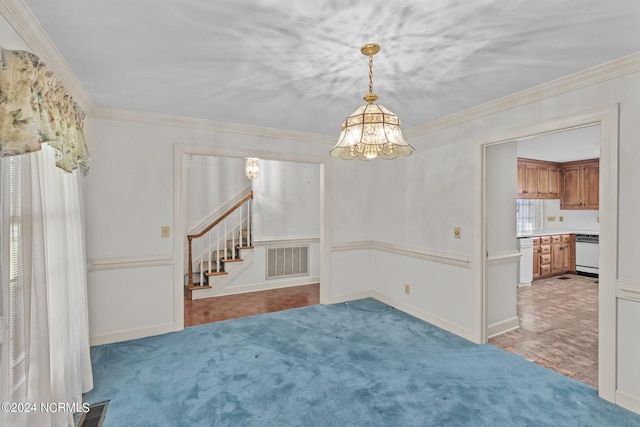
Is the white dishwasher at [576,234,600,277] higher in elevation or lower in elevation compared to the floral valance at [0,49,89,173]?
lower

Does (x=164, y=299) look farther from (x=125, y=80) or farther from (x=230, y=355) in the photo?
(x=125, y=80)

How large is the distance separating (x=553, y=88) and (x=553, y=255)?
4887 mm

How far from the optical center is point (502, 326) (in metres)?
3.48

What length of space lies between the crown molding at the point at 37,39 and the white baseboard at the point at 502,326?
440 cm

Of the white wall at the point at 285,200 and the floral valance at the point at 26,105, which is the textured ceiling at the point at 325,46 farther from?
the white wall at the point at 285,200

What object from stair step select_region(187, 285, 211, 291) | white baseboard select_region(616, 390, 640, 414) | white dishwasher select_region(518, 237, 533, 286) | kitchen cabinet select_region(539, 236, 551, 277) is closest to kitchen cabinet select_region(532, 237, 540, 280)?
kitchen cabinet select_region(539, 236, 551, 277)

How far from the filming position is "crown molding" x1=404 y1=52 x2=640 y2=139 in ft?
7.02

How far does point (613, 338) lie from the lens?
2215mm

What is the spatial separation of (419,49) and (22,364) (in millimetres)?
2774

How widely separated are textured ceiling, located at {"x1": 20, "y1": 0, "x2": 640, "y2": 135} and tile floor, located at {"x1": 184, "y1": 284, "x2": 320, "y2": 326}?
2.62 metres

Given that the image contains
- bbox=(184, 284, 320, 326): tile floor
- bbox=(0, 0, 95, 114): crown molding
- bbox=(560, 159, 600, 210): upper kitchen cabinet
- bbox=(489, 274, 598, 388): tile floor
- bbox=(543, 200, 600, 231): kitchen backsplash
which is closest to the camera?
bbox=(0, 0, 95, 114): crown molding

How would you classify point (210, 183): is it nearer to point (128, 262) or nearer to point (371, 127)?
point (128, 262)

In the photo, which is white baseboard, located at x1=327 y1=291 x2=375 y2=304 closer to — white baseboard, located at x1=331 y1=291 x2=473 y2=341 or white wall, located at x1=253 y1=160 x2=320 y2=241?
white baseboard, located at x1=331 y1=291 x2=473 y2=341

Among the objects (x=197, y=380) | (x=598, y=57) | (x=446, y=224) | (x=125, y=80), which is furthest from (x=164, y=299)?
(x=598, y=57)
